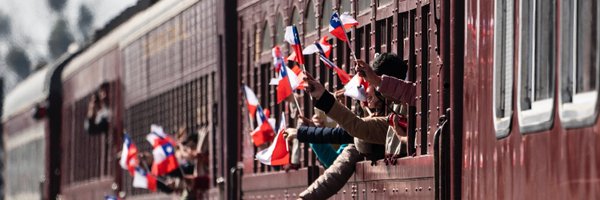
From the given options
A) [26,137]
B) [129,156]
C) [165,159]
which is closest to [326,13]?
[165,159]

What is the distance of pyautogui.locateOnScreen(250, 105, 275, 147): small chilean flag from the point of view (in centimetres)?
1562

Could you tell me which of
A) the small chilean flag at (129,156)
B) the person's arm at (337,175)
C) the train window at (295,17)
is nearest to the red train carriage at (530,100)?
the person's arm at (337,175)

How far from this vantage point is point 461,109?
29.1 feet

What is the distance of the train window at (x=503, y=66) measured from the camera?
299 inches

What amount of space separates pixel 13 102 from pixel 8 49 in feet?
83.0

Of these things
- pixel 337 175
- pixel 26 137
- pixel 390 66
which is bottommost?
pixel 337 175

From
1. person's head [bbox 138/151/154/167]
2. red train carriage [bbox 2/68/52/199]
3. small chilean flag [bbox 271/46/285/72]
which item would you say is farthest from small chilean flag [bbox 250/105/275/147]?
red train carriage [bbox 2/68/52/199]

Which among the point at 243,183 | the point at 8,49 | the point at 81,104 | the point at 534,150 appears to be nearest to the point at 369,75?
the point at 534,150

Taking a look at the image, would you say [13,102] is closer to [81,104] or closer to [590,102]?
[81,104]

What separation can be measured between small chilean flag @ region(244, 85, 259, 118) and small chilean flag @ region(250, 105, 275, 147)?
39cm

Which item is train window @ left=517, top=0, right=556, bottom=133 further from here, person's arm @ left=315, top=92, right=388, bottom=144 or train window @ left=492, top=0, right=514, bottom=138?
person's arm @ left=315, top=92, right=388, bottom=144

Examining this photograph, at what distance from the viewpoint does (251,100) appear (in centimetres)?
1633

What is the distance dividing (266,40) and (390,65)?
553cm

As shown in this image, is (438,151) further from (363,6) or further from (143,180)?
(143,180)
